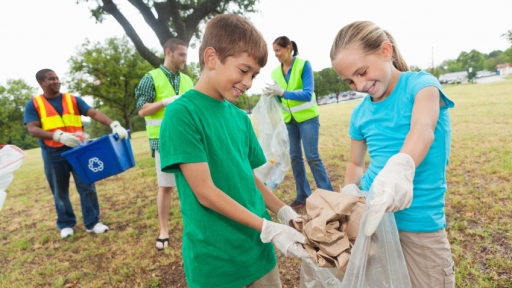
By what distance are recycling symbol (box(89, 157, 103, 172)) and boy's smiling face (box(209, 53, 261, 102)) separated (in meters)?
2.28

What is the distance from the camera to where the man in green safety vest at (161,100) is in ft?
8.97

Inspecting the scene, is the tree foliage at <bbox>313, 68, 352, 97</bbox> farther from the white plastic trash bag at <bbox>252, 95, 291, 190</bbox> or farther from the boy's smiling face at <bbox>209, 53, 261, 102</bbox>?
the boy's smiling face at <bbox>209, 53, 261, 102</bbox>

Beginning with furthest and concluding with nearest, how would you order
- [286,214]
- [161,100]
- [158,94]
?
[158,94] < [161,100] < [286,214]

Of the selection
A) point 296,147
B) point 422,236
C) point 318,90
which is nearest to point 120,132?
point 296,147

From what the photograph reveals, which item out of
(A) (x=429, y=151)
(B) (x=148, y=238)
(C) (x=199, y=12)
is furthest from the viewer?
(C) (x=199, y=12)

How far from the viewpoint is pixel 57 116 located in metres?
3.25

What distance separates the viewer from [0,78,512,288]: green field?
7.45ft

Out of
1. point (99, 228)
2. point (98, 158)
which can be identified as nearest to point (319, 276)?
point (98, 158)

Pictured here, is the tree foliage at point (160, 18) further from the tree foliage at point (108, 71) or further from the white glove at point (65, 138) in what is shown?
the tree foliage at point (108, 71)

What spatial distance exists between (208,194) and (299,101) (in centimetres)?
230

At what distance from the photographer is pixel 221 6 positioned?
311 inches

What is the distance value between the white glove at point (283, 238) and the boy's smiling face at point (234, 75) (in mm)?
532

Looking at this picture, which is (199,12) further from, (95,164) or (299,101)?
(95,164)

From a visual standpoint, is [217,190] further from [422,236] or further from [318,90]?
[318,90]
